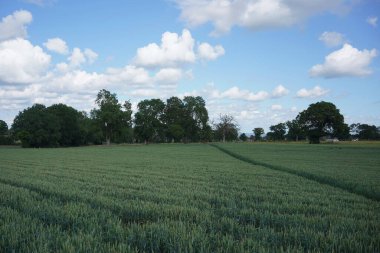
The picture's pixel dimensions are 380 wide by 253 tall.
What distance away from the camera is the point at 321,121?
398ft

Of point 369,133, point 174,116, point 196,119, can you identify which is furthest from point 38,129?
point 369,133

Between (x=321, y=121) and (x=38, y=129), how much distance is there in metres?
95.5

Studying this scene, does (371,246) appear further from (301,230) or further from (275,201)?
(275,201)

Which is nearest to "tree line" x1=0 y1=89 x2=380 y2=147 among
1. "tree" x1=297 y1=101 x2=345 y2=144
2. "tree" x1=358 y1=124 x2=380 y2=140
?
"tree" x1=297 y1=101 x2=345 y2=144

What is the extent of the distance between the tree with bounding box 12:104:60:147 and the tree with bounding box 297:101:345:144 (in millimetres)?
87933

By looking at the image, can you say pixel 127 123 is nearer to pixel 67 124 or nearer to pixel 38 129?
pixel 67 124

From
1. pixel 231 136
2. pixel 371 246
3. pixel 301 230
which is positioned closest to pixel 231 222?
pixel 301 230

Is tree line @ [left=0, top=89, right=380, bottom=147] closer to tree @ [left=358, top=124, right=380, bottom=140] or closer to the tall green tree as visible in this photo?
the tall green tree

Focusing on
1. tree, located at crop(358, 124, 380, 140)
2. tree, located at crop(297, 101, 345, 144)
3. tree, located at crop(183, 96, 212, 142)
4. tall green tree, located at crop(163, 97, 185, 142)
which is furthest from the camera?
tree, located at crop(358, 124, 380, 140)

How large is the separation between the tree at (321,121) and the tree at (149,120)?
191 feet

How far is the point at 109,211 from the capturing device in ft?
30.8

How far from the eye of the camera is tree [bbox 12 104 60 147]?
9581 cm

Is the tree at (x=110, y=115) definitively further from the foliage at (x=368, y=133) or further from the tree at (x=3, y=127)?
the foliage at (x=368, y=133)

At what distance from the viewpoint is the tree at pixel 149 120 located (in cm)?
13575
